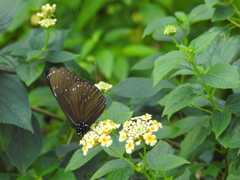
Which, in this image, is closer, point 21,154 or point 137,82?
point 21,154

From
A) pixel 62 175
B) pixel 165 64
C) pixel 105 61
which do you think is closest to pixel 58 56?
pixel 62 175

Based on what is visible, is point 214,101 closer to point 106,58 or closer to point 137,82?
point 137,82

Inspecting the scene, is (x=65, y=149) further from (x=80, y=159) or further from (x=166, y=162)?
(x=166, y=162)

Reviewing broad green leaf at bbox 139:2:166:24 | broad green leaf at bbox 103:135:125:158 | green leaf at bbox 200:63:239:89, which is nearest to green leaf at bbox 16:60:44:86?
broad green leaf at bbox 103:135:125:158

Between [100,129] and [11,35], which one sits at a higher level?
[100,129]

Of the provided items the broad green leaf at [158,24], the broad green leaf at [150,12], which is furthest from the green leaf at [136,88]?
the broad green leaf at [150,12]

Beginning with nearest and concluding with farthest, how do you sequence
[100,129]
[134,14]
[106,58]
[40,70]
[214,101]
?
[100,129] → [214,101] → [40,70] → [106,58] → [134,14]

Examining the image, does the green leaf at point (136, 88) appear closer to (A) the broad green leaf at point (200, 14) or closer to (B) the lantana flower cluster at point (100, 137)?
(A) the broad green leaf at point (200, 14)

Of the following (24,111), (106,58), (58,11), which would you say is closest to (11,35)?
(58,11)
